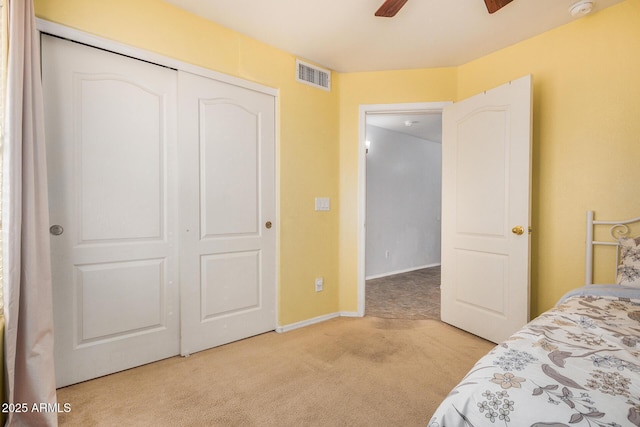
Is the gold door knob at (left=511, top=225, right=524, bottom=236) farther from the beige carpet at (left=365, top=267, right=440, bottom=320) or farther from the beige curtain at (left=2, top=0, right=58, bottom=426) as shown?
the beige curtain at (left=2, top=0, right=58, bottom=426)

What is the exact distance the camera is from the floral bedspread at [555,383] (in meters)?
0.70

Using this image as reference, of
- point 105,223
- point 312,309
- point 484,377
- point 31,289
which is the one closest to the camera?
point 484,377

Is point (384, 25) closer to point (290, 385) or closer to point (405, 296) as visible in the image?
point (290, 385)

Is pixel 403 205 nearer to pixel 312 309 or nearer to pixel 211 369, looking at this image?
pixel 312 309

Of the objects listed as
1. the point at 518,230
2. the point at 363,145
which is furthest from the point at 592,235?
the point at 363,145

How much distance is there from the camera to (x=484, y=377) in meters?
0.86

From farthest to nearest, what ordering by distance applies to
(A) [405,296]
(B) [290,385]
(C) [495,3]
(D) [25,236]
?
1. (A) [405,296]
2. (B) [290,385]
3. (C) [495,3]
4. (D) [25,236]

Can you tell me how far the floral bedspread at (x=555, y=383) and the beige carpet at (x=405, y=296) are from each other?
81.7 inches

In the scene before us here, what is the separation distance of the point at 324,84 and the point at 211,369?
98.5 inches

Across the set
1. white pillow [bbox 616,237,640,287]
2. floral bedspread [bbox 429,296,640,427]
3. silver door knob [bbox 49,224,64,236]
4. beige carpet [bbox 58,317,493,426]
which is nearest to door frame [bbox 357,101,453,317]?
beige carpet [bbox 58,317,493,426]

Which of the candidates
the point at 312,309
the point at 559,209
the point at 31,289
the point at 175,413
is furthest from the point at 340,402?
the point at 559,209

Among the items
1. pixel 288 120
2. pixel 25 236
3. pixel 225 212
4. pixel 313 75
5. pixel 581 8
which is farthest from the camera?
pixel 313 75

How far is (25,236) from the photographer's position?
1404mm

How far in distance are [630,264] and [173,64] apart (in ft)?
9.80
